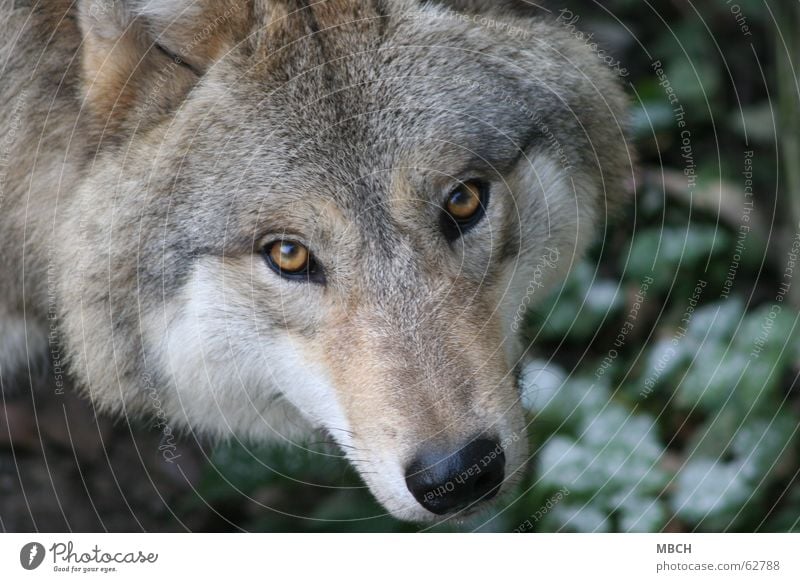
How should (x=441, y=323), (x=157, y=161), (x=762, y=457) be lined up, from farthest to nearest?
(x=762, y=457), (x=157, y=161), (x=441, y=323)

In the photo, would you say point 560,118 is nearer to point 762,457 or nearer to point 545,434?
point 545,434

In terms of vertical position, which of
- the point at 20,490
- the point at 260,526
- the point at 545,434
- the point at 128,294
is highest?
the point at 128,294

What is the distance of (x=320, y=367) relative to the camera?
2381mm

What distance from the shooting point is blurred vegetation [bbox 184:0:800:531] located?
3.13 m

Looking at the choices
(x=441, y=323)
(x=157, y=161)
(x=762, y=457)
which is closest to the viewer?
(x=441, y=323)

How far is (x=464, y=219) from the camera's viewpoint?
2.45m

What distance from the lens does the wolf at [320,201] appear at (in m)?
2.27

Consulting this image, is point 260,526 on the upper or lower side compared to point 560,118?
lower

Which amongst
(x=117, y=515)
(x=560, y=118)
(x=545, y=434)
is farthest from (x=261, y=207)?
(x=117, y=515)
